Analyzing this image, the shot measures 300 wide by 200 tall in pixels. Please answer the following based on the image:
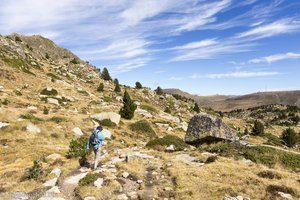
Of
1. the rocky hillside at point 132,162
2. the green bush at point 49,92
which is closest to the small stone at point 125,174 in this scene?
the rocky hillside at point 132,162

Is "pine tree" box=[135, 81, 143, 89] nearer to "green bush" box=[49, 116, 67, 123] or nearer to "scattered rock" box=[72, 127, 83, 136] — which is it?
"green bush" box=[49, 116, 67, 123]

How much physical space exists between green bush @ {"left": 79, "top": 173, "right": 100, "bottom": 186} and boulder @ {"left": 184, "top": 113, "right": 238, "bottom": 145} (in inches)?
461

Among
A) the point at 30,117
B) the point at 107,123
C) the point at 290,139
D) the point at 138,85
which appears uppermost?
the point at 138,85

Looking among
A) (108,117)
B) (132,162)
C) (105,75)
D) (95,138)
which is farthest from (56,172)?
(105,75)

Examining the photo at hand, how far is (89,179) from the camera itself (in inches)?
579

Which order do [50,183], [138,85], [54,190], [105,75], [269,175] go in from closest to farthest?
[54,190]
[50,183]
[269,175]
[138,85]
[105,75]

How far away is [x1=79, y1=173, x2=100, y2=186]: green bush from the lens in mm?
14416

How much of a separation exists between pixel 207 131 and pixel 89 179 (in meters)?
12.4

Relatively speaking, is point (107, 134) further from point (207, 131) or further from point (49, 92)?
point (49, 92)

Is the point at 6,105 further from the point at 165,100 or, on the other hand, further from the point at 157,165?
the point at 165,100

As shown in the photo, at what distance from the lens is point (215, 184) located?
14.0 metres

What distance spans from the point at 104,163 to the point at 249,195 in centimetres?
921

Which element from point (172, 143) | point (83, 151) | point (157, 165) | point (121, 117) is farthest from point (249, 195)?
point (121, 117)

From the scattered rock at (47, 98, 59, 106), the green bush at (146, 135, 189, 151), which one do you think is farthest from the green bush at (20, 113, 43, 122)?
the green bush at (146, 135, 189, 151)
